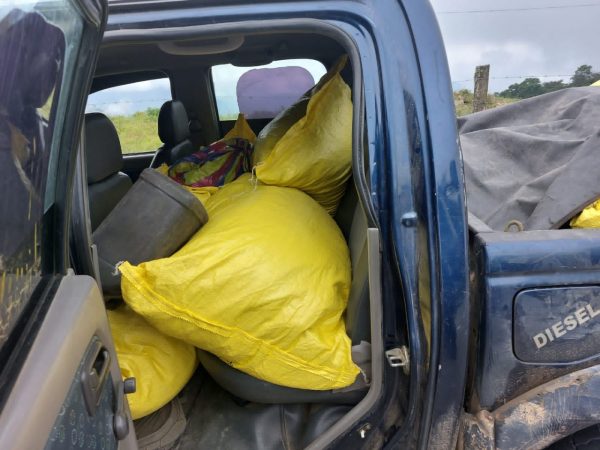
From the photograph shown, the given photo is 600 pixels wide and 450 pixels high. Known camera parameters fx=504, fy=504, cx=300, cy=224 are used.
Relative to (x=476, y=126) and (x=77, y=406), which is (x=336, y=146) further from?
(x=77, y=406)

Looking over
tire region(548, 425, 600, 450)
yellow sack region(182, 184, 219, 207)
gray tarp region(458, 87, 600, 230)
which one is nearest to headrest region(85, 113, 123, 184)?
yellow sack region(182, 184, 219, 207)

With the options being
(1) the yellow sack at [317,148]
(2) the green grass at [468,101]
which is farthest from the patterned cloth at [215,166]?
(2) the green grass at [468,101]

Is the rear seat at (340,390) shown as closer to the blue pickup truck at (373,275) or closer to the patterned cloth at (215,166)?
the blue pickup truck at (373,275)

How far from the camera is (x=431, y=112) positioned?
1.16 metres

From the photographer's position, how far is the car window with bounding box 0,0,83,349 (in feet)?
2.42

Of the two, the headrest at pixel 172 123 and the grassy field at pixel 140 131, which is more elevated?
the headrest at pixel 172 123

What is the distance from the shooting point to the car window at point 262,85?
9.44 ft

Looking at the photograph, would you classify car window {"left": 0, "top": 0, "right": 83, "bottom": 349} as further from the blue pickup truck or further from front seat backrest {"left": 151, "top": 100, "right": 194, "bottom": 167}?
front seat backrest {"left": 151, "top": 100, "right": 194, "bottom": 167}

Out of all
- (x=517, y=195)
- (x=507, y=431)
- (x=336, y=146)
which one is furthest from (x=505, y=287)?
(x=336, y=146)

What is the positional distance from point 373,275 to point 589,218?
22.1 inches

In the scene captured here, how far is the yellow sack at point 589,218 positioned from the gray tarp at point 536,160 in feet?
0.06

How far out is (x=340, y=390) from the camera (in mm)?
1445

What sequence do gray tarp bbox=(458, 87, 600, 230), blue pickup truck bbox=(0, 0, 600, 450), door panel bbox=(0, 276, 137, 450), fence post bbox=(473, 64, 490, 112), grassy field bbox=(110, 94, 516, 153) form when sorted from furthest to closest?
fence post bbox=(473, 64, 490, 112) < grassy field bbox=(110, 94, 516, 153) < gray tarp bbox=(458, 87, 600, 230) < blue pickup truck bbox=(0, 0, 600, 450) < door panel bbox=(0, 276, 137, 450)

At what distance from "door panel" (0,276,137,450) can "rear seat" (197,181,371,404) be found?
1.85 feet
